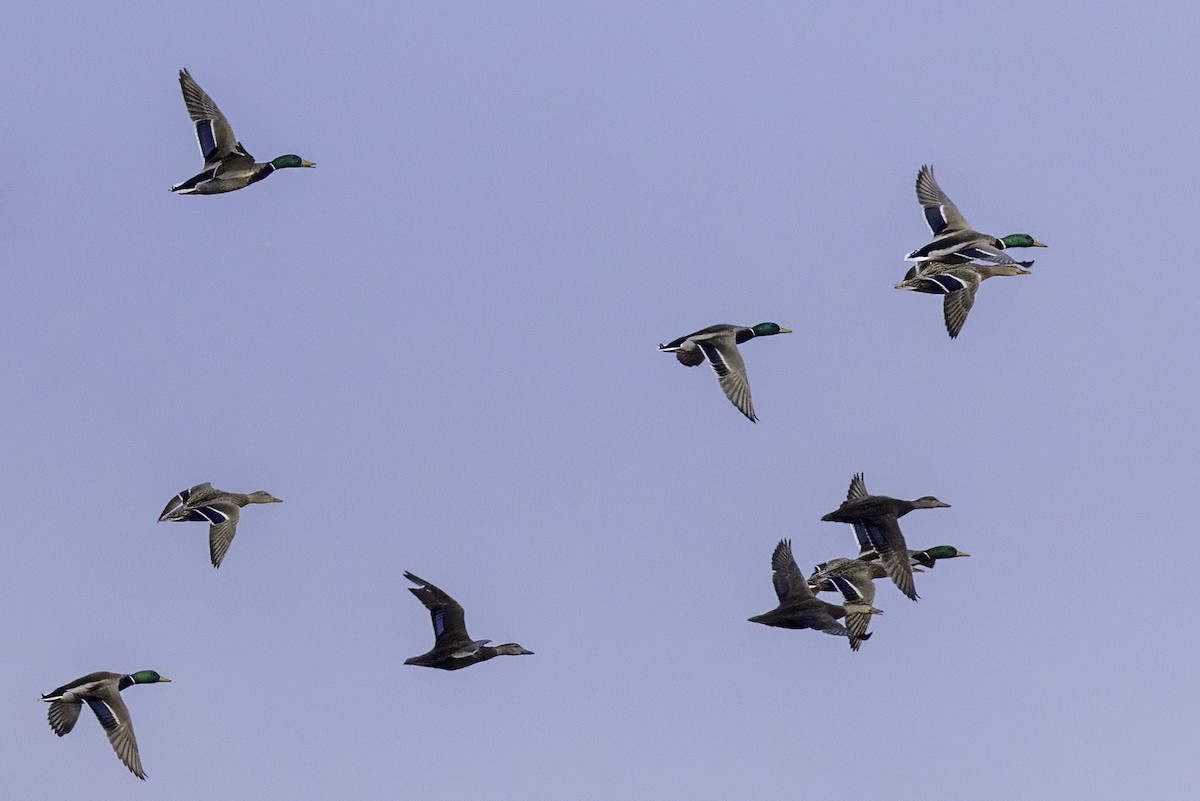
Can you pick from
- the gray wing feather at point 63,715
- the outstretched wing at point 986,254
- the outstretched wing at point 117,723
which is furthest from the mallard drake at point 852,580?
the gray wing feather at point 63,715

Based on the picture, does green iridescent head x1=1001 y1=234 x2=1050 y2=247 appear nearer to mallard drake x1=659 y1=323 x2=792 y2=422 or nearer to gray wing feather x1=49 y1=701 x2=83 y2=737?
mallard drake x1=659 y1=323 x2=792 y2=422

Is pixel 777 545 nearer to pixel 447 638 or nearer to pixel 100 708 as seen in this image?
pixel 447 638

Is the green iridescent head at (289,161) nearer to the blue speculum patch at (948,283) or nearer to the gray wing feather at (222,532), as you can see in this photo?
the gray wing feather at (222,532)

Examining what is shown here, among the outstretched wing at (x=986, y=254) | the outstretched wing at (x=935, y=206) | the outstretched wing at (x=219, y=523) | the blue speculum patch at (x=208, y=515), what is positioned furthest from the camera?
the outstretched wing at (x=935, y=206)

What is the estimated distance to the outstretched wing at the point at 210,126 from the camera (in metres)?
42.3

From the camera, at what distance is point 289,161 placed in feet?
143

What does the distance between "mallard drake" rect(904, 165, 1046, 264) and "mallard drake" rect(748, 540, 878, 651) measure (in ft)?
22.0

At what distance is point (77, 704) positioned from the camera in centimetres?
4188

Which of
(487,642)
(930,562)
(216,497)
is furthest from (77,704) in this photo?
(930,562)

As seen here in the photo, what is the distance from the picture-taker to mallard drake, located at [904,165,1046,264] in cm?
4422

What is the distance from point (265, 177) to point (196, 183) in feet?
4.73

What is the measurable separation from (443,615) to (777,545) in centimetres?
675

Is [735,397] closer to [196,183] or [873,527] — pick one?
[873,527]

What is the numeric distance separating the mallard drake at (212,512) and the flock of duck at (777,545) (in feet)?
0.06
